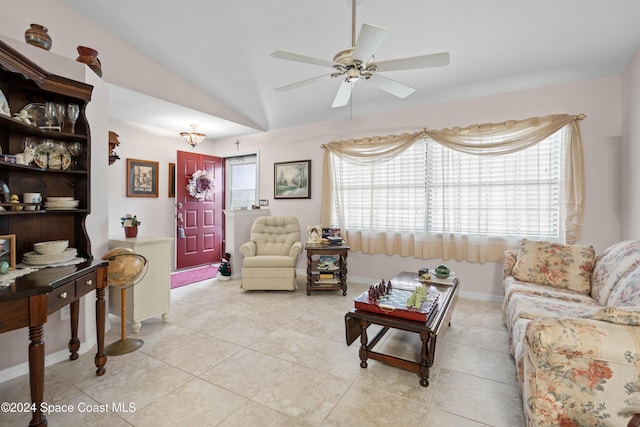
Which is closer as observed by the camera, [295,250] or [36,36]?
[36,36]

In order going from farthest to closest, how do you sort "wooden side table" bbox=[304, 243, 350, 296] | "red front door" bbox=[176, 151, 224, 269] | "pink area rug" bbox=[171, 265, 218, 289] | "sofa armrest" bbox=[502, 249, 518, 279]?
"red front door" bbox=[176, 151, 224, 269] < "pink area rug" bbox=[171, 265, 218, 289] < "wooden side table" bbox=[304, 243, 350, 296] < "sofa armrest" bbox=[502, 249, 518, 279]

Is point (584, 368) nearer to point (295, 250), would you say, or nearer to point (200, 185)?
point (295, 250)

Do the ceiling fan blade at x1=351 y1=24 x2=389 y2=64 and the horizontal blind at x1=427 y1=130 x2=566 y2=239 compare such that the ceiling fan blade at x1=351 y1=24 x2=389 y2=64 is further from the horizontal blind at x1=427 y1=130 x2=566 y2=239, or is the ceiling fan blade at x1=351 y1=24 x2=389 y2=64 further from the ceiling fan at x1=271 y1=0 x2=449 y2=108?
the horizontal blind at x1=427 y1=130 x2=566 y2=239

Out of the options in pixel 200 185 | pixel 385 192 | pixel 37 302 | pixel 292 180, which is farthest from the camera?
pixel 200 185

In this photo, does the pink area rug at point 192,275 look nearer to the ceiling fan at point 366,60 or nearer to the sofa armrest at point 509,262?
the ceiling fan at point 366,60

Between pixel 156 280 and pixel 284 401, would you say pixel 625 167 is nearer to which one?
pixel 284 401

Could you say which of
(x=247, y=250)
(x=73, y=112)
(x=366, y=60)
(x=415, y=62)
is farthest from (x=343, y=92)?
(x=247, y=250)

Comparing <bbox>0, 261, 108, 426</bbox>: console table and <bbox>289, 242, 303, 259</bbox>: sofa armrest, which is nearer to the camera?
<bbox>0, 261, 108, 426</bbox>: console table

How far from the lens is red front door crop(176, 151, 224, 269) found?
512cm

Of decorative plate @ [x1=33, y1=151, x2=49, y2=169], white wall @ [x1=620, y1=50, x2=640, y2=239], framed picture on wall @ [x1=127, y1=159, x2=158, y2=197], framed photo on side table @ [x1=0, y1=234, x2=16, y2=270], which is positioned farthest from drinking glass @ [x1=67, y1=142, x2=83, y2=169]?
white wall @ [x1=620, y1=50, x2=640, y2=239]

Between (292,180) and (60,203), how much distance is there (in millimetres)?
3294

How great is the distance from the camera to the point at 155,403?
1.73 meters

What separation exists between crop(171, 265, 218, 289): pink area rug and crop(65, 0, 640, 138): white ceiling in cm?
251

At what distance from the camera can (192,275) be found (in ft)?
15.7
